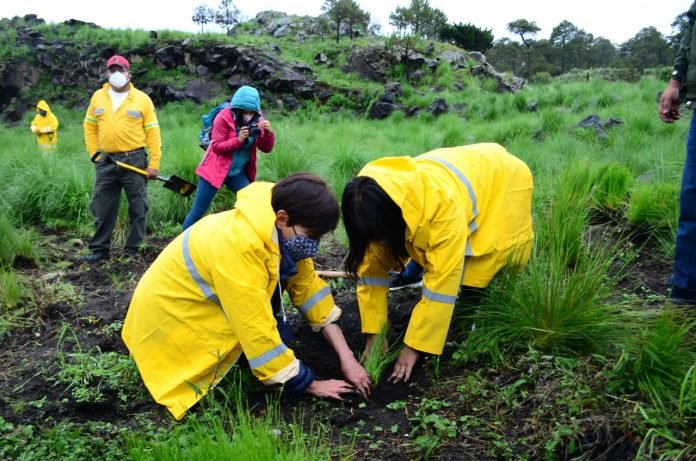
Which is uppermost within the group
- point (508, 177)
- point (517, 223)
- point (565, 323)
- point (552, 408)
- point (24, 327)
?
point (508, 177)

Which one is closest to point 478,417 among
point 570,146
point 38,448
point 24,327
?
point 38,448

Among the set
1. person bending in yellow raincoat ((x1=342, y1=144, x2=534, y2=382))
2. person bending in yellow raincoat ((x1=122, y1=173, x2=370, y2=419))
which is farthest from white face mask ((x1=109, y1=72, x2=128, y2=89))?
person bending in yellow raincoat ((x1=342, y1=144, x2=534, y2=382))

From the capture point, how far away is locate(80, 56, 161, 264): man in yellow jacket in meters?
4.94

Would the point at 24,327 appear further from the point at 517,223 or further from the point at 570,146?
the point at 570,146

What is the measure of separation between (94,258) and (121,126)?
3.94ft

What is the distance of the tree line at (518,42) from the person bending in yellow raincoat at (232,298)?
20.3m

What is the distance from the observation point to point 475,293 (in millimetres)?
2936

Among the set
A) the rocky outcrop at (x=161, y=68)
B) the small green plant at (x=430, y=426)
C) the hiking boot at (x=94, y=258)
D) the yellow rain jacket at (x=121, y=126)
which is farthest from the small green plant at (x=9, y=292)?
the rocky outcrop at (x=161, y=68)

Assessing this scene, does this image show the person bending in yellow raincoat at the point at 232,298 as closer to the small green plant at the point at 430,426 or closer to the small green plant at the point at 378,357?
the small green plant at the point at 378,357

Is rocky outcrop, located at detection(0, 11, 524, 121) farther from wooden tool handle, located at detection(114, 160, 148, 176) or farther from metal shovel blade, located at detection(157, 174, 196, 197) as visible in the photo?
wooden tool handle, located at detection(114, 160, 148, 176)

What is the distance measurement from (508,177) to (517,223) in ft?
0.83

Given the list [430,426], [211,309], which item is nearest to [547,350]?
[430,426]

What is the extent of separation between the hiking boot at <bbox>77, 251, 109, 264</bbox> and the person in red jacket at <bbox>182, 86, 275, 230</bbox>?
0.94 meters

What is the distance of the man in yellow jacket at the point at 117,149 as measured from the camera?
4.94 metres
